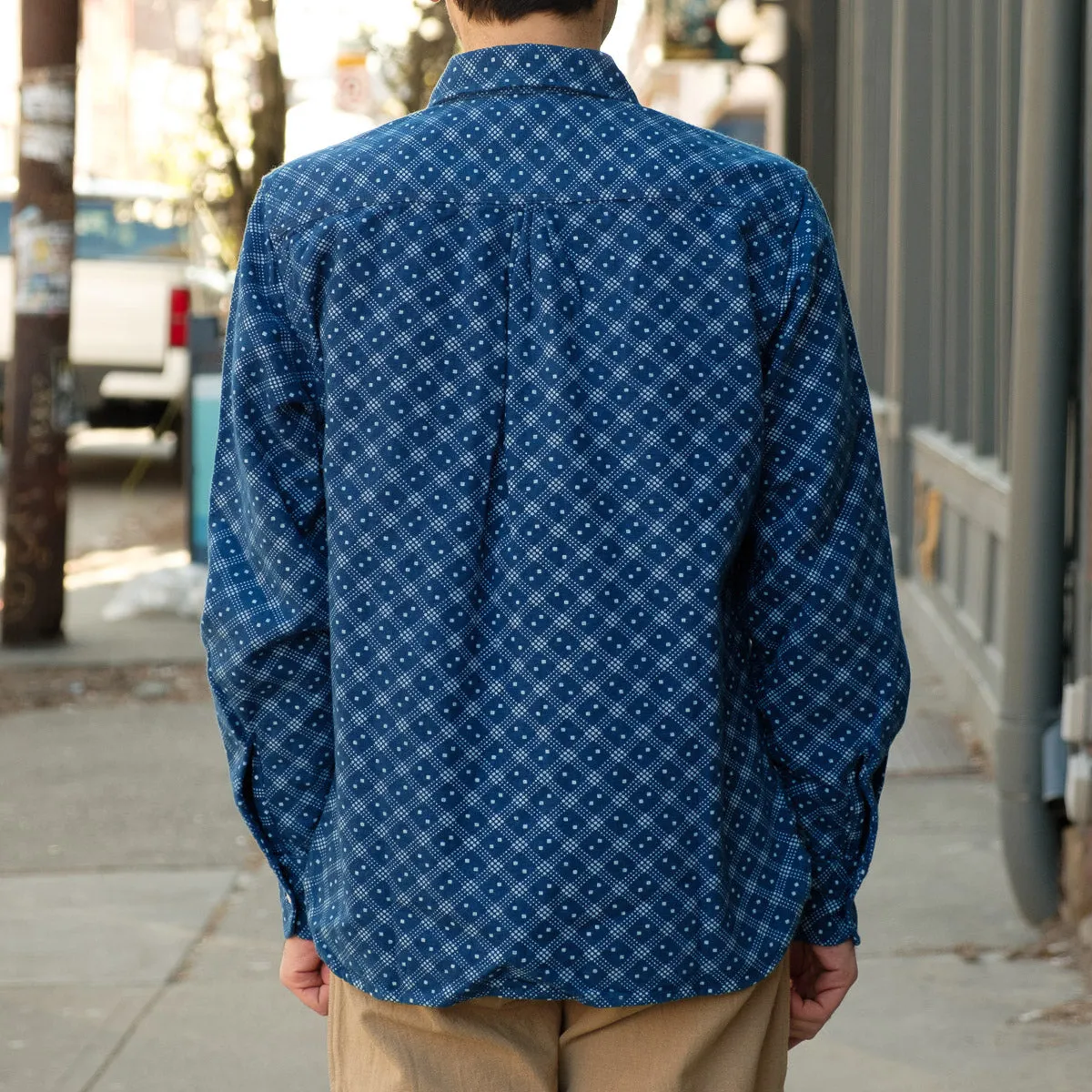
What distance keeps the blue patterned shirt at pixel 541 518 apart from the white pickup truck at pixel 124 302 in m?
13.8

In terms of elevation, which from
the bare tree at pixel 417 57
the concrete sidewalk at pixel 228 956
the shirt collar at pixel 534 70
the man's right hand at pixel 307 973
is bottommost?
the concrete sidewalk at pixel 228 956

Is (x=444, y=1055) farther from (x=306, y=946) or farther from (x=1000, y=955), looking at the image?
(x=1000, y=955)

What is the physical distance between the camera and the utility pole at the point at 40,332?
28.6ft

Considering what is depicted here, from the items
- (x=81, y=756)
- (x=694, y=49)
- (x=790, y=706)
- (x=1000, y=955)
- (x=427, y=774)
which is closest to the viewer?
(x=427, y=774)

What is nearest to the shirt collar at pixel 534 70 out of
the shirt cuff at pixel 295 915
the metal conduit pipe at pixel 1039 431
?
the shirt cuff at pixel 295 915

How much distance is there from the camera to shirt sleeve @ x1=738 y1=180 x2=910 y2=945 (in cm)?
176

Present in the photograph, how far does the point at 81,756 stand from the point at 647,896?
220 inches

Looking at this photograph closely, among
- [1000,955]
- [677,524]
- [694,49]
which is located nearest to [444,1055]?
[677,524]

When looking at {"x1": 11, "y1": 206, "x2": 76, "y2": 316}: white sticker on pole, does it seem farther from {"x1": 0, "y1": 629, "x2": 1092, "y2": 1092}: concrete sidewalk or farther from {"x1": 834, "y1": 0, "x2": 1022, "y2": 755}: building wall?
{"x1": 834, "y1": 0, "x2": 1022, "y2": 755}: building wall

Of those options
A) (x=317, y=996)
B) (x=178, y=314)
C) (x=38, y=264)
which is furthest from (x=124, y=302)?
(x=317, y=996)

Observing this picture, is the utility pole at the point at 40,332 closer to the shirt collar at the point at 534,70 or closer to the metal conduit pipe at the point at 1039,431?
the metal conduit pipe at the point at 1039,431

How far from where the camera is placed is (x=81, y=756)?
6.95 metres

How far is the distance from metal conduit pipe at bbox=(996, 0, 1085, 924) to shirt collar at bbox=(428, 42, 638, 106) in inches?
114

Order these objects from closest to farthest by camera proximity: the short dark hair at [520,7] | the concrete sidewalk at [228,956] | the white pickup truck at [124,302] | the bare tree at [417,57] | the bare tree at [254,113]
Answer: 1. the short dark hair at [520,7]
2. the concrete sidewalk at [228,956]
3. the bare tree at [254,113]
4. the white pickup truck at [124,302]
5. the bare tree at [417,57]
